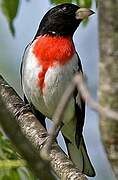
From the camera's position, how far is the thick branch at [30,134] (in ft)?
2.93

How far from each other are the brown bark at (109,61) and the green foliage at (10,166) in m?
1.21

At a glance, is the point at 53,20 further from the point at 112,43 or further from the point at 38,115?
the point at 112,43

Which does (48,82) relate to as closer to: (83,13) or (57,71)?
(57,71)

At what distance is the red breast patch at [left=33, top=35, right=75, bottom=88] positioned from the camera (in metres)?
3.47

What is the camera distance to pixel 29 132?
106 inches

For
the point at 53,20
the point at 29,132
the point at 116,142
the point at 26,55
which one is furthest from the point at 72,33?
the point at 116,142

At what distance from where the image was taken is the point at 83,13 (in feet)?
11.6

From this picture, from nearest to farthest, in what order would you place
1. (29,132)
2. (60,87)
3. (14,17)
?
(14,17)
(29,132)
(60,87)

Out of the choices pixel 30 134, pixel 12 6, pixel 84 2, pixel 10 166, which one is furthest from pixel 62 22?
pixel 10 166

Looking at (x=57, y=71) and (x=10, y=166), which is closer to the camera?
(x=10, y=166)

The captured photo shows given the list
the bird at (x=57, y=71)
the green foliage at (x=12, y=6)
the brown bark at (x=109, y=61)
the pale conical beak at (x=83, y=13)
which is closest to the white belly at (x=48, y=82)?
the bird at (x=57, y=71)

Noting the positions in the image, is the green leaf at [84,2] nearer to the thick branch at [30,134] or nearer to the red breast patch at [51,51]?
the thick branch at [30,134]

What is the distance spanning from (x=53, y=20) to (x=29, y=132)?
1409mm

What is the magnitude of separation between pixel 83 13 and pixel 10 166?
1569 mm
